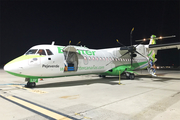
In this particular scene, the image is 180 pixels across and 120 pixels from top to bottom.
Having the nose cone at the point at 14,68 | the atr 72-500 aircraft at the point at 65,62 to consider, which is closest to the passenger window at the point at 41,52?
the atr 72-500 aircraft at the point at 65,62

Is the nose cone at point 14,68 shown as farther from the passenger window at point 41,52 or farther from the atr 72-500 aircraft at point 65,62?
the passenger window at point 41,52

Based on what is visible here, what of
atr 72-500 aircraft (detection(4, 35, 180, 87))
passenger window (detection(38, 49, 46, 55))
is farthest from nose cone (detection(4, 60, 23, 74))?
passenger window (detection(38, 49, 46, 55))

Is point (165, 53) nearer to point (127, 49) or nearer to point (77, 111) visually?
point (127, 49)

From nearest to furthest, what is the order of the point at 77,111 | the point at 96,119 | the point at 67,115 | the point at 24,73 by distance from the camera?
the point at 96,119 → the point at 67,115 → the point at 77,111 → the point at 24,73

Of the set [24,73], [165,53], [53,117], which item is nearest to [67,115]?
[53,117]

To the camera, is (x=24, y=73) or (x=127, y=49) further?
(x=127, y=49)

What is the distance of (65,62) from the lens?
988 cm

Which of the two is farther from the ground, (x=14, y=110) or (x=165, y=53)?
(x=165, y=53)

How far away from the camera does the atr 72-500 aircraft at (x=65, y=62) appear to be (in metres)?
A: 8.14

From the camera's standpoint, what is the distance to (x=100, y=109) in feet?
14.7

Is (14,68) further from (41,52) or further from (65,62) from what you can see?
(65,62)

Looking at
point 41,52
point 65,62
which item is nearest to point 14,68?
point 41,52

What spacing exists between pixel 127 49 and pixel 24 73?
1094cm

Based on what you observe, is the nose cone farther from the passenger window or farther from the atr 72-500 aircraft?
the passenger window
